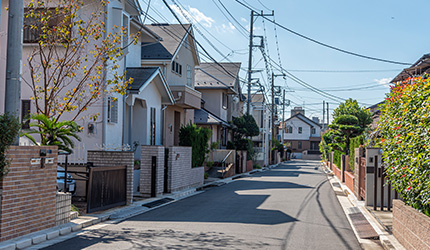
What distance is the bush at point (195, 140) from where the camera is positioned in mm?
23078

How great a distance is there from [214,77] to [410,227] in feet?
125

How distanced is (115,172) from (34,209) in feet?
15.2

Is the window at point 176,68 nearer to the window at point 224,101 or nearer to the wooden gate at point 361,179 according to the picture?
the window at point 224,101

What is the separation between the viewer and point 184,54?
3114 cm

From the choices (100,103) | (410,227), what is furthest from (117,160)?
(410,227)

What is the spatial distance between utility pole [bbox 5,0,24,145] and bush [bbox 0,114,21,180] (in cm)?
94

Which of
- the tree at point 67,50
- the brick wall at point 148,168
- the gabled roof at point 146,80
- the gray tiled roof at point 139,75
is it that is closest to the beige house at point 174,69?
the gabled roof at point 146,80

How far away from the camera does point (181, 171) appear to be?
2042 centimetres

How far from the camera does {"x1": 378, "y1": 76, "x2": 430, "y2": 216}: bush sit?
301 inches

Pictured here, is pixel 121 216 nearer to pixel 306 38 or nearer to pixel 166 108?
pixel 166 108

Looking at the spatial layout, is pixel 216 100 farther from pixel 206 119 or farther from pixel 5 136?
pixel 5 136

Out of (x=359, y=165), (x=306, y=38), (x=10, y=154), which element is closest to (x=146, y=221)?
(x=10, y=154)

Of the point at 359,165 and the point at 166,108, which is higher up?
the point at 166,108

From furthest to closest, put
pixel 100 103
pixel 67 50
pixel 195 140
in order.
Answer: pixel 195 140 → pixel 100 103 → pixel 67 50
